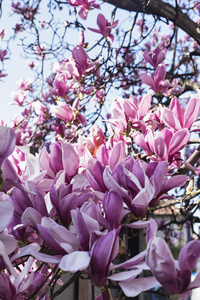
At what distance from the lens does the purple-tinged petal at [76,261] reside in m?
0.36

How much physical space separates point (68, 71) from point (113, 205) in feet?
3.31

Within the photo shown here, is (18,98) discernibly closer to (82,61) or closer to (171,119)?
(82,61)

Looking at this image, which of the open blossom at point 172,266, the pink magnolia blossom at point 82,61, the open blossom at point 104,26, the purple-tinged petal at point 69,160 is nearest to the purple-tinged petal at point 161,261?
the open blossom at point 172,266

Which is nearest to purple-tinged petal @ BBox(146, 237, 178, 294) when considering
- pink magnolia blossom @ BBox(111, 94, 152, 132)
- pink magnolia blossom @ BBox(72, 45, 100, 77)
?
pink magnolia blossom @ BBox(111, 94, 152, 132)

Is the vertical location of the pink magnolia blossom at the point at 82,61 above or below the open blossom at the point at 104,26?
below

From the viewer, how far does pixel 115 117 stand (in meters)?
0.84

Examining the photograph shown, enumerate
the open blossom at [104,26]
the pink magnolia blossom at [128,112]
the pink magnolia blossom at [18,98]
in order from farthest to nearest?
the pink magnolia blossom at [18,98] < the open blossom at [104,26] < the pink magnolia blossom at [128,112]

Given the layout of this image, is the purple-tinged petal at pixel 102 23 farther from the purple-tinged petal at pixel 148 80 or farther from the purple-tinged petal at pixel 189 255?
the purple-tinged petal at pixel 189 255

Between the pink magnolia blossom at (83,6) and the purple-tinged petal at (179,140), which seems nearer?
the purple-tinged petal at (179,140)

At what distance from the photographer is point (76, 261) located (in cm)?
37

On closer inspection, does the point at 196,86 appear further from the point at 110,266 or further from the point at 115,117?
the point at 110,266

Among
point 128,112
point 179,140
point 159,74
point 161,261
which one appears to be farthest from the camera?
point 159,74

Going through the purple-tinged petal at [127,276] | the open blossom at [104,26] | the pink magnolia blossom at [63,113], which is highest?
the open blossom at [104,26]

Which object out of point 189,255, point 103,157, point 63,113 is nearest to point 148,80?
point 63,113
